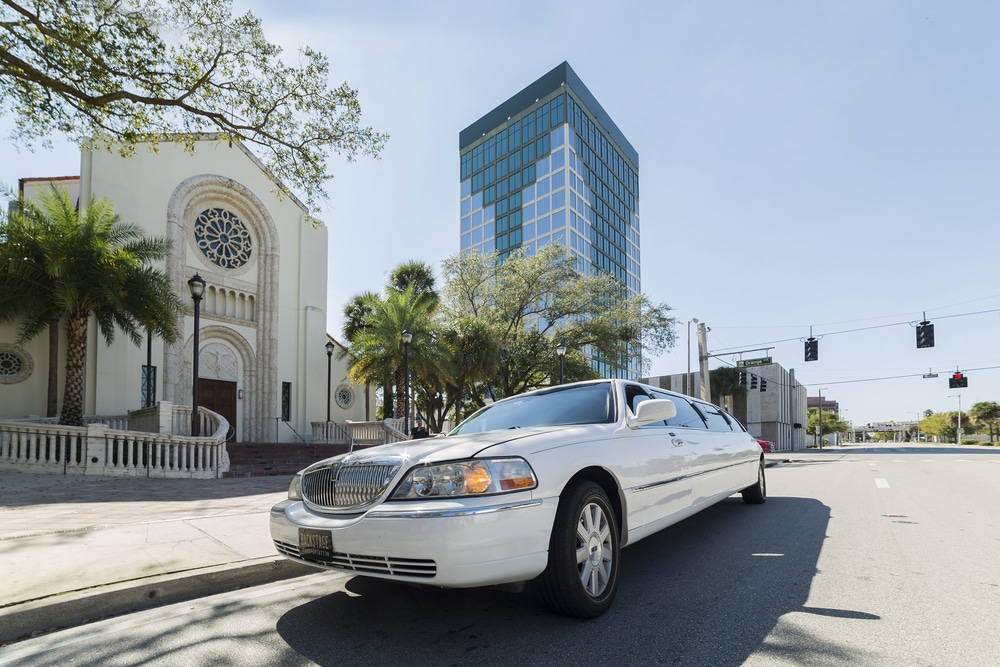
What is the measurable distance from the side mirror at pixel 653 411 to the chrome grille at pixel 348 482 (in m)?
1.88

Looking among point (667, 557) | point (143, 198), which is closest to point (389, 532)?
point (667, 557)

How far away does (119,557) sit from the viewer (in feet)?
15.6

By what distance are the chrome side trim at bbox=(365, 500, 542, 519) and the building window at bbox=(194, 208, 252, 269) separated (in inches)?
987

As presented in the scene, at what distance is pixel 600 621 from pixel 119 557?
3.97 m

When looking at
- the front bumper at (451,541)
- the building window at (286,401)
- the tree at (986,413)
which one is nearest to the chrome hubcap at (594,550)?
the front bumper at (451,541)

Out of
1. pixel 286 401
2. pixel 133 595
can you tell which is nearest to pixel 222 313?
pixel 286 401

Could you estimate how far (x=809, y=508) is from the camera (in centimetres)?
788

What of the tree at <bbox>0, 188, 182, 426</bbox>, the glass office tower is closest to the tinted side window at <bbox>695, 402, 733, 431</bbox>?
the tree at <bbox>0, 188, 182, 426</bbox>

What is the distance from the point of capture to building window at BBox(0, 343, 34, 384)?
18297 mm

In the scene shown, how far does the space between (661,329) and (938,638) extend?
28.8 meters

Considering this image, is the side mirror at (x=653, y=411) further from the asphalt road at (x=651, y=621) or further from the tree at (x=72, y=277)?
the tree at (x=72, y=277)

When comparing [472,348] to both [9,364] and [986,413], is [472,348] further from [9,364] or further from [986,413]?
[986,413]

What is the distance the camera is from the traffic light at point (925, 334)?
22.9 meters

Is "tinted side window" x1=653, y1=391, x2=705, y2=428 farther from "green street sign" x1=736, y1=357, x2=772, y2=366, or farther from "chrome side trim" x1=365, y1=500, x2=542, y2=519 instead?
"green street sign" x1=736, y1=357, x2=772, y2=366
